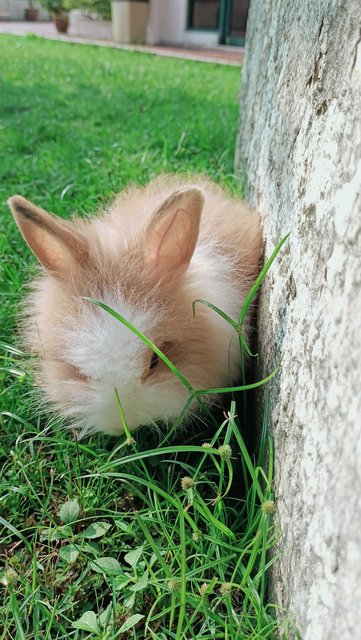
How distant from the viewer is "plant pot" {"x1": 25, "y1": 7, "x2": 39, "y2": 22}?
20.7 metres

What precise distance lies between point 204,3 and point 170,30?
3.40 feet

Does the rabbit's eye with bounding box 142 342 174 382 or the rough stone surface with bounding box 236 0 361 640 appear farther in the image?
the rabbit's eye with bounding box 142 342 174 382

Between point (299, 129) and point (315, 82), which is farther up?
point (315, 82)

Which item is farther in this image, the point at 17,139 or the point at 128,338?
the point at 17,139

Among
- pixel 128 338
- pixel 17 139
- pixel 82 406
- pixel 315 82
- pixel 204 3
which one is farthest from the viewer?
pixel 204 3

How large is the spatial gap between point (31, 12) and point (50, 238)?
894 inches

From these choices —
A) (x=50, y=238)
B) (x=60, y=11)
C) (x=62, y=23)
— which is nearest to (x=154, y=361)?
(x=50, y=238)

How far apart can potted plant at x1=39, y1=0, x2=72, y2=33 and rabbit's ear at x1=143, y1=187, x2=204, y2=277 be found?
52.6ft

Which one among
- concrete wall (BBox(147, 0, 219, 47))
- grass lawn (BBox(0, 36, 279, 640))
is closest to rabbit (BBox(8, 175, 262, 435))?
grass lawn (BBox(0, 36, 279, 640))

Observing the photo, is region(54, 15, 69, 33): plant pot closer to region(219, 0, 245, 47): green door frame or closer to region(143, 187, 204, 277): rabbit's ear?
region(219, 0, 245, 47): green door frame

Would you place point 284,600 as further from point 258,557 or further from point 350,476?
point 350,476

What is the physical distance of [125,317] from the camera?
1.43m

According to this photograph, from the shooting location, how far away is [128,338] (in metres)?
1.38

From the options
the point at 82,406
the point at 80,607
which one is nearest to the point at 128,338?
the point at 82,406
